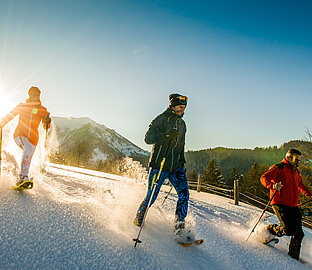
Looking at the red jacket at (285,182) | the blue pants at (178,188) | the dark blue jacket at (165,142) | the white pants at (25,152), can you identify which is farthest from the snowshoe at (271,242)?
the white pants at (25,152)

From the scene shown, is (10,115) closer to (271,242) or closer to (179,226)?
(179,226)

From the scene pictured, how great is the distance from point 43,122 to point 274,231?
4154 millimetres

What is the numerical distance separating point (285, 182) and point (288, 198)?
24cm

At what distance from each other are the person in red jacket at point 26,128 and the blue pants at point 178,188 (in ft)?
6.40

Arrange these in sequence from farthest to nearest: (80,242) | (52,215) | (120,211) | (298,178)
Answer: (298,178)
(120,211)
(52,215)
(80,242)

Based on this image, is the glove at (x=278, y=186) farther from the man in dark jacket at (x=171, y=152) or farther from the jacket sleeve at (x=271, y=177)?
the man in dark jacket at (x=171, y=152)

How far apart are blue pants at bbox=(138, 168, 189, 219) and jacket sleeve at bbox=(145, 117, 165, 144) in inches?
15.7

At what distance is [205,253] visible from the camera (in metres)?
2.23

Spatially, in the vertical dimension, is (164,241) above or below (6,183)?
below

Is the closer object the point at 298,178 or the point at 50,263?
the point at 50,263

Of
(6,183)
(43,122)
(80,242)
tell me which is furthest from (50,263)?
(43,122)

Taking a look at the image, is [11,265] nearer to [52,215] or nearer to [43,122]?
[52,215]

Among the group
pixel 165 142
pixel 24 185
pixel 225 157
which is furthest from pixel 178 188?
pixel 225 157

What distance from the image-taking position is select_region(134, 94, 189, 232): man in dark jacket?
2484 millimetres
